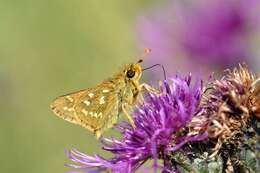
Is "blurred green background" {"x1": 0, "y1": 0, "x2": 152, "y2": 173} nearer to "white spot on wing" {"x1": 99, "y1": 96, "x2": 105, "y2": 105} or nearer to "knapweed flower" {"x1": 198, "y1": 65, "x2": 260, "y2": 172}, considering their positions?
"white spot on wing" {"x1": 99, "y1": 96, "x2": 105, "y2": 105}

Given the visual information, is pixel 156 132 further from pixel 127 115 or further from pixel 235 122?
pixel 235 122

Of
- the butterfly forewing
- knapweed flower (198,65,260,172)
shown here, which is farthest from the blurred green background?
knapweed flower (198,65,260,172)

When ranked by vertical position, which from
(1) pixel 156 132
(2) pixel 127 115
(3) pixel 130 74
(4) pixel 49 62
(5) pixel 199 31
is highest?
(4) pixel 49 62

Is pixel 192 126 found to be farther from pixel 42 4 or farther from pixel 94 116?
pixel 42 4

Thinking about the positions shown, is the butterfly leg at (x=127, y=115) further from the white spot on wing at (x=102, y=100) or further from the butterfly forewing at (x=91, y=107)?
the white spot on wing at (x=102, y=100)

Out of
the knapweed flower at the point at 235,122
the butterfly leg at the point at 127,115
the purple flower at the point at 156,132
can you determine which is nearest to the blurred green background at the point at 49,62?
the butterfly leg at the point at 127,115

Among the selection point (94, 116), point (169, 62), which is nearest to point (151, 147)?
point (94, 116)

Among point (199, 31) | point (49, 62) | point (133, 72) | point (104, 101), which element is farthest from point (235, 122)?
point (49, 62)
